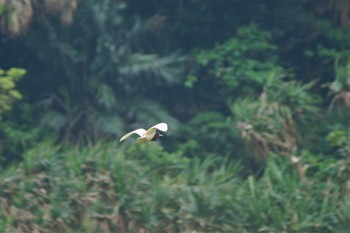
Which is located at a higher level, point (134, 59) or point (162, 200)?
point (134, 59)

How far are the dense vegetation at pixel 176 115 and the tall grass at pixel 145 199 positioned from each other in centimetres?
2

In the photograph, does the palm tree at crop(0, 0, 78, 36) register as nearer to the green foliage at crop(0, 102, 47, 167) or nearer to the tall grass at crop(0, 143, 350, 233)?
the green foliage at crop(0, 102, 47, 167)

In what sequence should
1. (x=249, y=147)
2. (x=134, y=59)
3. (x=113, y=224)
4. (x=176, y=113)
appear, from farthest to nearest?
(x=176, y=113) → (x=134, y=59) → (x=249, y=147) → (x=113, y=224)

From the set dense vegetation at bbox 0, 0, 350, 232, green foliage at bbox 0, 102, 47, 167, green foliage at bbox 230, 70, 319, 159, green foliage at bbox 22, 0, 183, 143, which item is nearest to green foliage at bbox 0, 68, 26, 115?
dense vegetation at bbox 0, 0, 350, 232

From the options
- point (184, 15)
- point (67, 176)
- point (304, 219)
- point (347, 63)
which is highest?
point (184, 15)

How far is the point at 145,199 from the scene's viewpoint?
1138 centimetres

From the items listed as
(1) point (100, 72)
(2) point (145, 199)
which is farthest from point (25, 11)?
(2) point (145, 199)

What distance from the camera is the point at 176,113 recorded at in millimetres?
14211

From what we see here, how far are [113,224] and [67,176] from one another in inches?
33.8

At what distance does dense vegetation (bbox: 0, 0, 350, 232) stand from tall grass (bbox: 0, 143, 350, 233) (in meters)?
0.02

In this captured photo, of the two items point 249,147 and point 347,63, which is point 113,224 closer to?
point 249,147

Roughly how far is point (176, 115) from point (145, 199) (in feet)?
9.78

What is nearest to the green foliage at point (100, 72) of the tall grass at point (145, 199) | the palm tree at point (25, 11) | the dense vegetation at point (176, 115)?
the dense vegetation at point (176, 115)

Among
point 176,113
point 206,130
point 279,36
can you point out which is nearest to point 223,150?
point 206,130
